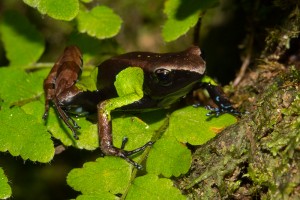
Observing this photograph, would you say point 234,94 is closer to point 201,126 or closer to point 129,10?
point 201,126

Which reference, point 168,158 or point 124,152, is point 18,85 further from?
point 168,158

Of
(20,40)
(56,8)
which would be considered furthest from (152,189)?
(20,40)

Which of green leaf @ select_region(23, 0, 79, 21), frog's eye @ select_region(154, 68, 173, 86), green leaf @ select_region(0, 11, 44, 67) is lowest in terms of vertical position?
green leaf @ select_region(0, 11, 44, 67)

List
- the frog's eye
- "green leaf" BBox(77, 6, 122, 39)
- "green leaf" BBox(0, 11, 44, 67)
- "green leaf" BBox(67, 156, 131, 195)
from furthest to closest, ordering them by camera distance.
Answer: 1. "green leaf" BBox(0, 11, 44, 67)
2. "green leaf" BBox(77, 6, 122, 39)
3. the frog's eye
4. "green leaf" BBox(67, 156, 131, 195)

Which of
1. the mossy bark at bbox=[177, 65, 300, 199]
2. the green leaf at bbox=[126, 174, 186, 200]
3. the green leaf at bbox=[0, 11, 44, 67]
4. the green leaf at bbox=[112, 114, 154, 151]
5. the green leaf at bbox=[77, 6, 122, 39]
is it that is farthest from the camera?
the green leaf at bbox=[0, 11, 44, 67]

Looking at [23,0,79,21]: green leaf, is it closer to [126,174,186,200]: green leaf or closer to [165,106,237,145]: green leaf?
[165,106,237,145]: green leaf

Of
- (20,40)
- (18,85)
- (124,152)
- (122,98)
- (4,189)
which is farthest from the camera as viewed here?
(20,40)

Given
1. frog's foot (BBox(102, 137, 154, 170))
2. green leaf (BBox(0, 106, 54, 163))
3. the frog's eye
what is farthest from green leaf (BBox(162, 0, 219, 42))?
green leaf (BBox(0, 106, 54, 163))
